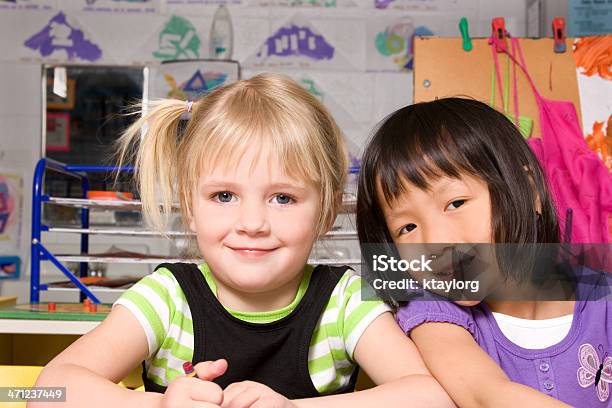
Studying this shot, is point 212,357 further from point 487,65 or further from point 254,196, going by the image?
point 487,65

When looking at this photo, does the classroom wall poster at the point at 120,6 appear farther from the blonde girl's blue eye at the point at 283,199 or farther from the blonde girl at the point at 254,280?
the blonde girl's blue eye at the point at 283,199

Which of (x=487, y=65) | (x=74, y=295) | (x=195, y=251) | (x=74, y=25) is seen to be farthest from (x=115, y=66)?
(x=195, y=251)

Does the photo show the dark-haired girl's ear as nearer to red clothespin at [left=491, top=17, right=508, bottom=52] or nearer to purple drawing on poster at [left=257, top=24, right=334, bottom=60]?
red clothespin at [left=491, top=17, right=508, bottom=52]

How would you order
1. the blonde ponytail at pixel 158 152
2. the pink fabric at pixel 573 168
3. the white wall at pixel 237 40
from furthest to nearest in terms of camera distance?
the white wall at pixel 237 40 < the pink fabric at pixel 573 168 < the blonde ponytail at pixel 158 152

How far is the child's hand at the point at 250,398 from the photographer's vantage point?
2.14 ft

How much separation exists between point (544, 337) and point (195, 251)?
0.52 metres

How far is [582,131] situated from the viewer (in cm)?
243

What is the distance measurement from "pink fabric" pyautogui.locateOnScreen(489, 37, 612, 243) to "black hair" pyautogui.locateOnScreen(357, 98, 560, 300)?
1075 mm

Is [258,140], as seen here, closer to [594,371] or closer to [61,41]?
[594,371]

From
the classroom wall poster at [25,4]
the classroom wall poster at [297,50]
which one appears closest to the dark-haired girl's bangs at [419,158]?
the classroom wall poster at [297,50]

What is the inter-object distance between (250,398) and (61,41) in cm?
415

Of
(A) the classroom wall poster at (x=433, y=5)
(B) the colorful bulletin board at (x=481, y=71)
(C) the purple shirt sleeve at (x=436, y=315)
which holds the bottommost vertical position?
(C) the purple shirt sleeve at (x=436, y=315)

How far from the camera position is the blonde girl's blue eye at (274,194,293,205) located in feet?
2.86

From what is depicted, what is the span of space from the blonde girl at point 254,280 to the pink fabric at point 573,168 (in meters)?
1.20
